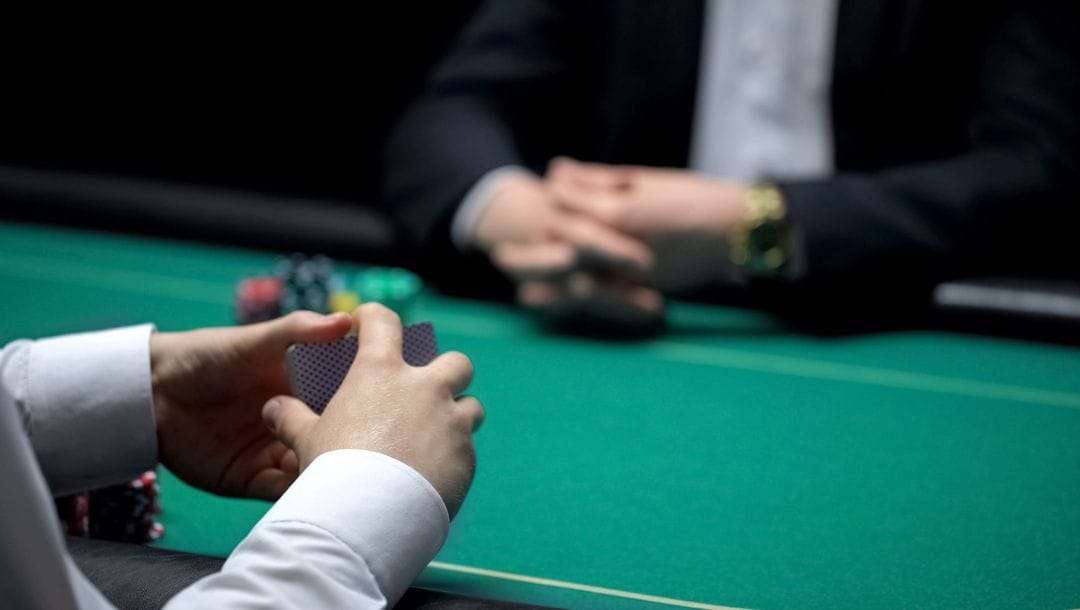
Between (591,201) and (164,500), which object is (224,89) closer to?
(591,201)

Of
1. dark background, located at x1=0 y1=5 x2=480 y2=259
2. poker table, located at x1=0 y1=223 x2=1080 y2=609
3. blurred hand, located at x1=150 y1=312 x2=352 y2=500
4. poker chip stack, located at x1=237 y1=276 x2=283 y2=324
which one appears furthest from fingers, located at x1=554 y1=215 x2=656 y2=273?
dark background, located at x1=0 y1=5 x2=480 y2=259

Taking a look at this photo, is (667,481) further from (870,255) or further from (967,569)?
(870,255)

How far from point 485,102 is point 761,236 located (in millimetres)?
739

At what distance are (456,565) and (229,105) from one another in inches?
117

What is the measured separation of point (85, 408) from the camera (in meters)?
1.15

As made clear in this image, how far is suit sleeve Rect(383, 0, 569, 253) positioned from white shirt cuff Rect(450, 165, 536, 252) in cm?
7

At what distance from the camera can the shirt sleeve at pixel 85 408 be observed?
1147 mm

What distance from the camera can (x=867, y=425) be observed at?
154 cm

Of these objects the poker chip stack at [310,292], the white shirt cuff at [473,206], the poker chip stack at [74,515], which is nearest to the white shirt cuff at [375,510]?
the poker chip stack at [74,515]

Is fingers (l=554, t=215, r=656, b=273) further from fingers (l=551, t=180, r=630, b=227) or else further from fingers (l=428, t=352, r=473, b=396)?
fingers (l=428, t=352, r=473, b=396)

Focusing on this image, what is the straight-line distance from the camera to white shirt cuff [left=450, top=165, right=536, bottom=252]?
A: 2.16m

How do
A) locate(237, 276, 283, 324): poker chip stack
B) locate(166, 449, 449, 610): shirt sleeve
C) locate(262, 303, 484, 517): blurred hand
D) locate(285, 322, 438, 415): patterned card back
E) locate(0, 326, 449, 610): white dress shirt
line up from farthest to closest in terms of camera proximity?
1. locate(237, 276, 283, 324): poker chip stack
2. locate(285, 322, 438, 415): patterned card back
3. locate(262, 303, 484, 517): blurred hand
4. locate(166, 449, 449, 610): shirt sleeve
5. locate(0, 326, 449, 610): white dress shirt

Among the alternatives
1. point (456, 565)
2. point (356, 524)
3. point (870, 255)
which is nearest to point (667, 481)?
point (456, 565)

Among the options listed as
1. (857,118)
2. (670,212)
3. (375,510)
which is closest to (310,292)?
(670,212)
